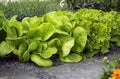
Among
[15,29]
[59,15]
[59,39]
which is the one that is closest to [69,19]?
[59,15]

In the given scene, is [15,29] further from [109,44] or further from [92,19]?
[109,44]

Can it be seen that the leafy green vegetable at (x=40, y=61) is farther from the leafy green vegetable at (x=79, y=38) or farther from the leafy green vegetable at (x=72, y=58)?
the leafy green vegetable at (x=79, y=38)

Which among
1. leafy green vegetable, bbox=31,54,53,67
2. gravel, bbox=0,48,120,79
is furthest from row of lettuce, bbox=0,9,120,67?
gravel, bbox=0,48,120,79

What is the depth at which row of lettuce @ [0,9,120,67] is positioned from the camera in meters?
5.25

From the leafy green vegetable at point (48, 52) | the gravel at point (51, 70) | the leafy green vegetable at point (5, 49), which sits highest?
the leafy green vegetable at point (5, 49)

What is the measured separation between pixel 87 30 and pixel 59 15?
0.65m

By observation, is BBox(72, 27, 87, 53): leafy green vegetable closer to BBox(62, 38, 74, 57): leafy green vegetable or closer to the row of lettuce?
the row of lettuce

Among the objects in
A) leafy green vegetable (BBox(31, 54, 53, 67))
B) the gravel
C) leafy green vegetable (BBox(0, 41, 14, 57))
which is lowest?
the gravel

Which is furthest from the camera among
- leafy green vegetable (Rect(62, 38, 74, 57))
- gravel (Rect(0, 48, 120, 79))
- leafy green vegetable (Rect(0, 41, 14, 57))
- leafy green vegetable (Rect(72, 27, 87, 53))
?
leafy green vegetable (Rect(72, 27, 87, 53))

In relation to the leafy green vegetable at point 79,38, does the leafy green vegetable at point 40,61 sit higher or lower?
lower

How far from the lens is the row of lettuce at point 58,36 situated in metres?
5.25

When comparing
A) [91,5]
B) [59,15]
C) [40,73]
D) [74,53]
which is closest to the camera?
[40,73]

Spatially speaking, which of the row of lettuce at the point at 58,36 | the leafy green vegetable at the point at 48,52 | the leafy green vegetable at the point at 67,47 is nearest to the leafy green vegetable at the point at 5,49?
the row of lettuce at the point at 58,36

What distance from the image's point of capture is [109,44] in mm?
6223
